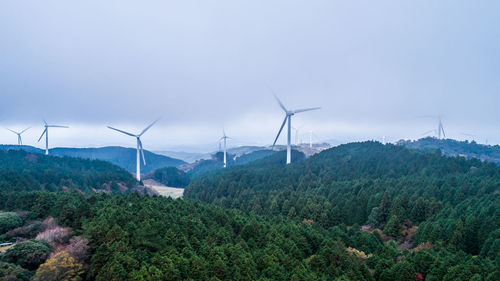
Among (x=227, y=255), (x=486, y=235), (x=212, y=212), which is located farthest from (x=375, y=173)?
(x=227, y=255)

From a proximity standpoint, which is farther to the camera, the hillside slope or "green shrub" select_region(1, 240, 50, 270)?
the hillside slope

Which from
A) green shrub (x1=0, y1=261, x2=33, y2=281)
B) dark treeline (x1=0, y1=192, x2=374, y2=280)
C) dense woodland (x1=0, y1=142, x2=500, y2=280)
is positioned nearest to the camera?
green shrub (x1=0, y1=261, x2=33, y2=281)

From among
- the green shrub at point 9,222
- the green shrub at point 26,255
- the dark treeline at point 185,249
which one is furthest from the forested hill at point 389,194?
the green shrub at point 9,222

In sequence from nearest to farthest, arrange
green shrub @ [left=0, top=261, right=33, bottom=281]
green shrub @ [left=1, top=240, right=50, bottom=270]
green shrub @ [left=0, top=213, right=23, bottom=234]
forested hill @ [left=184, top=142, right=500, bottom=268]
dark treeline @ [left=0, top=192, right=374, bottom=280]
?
green shrub @ [left=0, top=261, right=33, bottom=281]
green shrub @ [left=1, top=240, right=50, bottom=270]
dark treeline @ [left=0, top=192, right=374, bottom=280]
green shrub @ [left=0, top=213, right=23, bottom=234]
forested hill @ [left=184, top=142, right=500, bottom=268]

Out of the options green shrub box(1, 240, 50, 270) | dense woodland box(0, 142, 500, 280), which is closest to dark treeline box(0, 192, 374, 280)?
dense woodland box(0, 142, 500, 280)

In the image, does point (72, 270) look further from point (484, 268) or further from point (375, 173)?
point (375, 173)

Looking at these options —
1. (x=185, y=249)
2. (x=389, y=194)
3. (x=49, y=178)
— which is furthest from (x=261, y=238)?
(x=49, y=178)

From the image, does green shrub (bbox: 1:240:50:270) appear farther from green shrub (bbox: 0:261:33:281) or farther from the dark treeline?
the dark treeline
